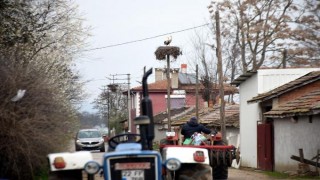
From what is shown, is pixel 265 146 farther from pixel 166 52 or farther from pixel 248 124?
pixel 166 52

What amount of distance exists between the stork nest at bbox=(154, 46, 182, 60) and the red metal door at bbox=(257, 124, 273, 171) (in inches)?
497

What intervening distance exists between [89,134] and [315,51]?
1918 centimetres

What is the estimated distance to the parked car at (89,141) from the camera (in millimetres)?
35906

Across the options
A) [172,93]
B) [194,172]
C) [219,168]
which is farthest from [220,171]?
[172,93]

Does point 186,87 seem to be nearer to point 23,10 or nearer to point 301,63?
point 301,63

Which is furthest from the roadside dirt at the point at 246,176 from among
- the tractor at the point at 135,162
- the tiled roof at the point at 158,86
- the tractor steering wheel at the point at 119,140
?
the tiled roof at the point at 158,86

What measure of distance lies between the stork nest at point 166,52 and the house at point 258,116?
8.28 metres

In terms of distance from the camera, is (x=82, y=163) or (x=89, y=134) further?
(x=89, y=134)

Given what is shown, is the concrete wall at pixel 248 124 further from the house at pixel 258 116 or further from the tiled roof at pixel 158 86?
the tiled roof at pixel 158 86

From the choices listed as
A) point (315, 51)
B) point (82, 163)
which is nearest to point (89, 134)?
point (315, 51)

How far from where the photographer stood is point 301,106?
76.6 feet

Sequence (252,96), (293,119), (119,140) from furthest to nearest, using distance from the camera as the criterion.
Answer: (252,96), (293,119), (119,140)

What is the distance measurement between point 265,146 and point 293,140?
3.92m

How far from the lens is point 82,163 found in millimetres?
9742
